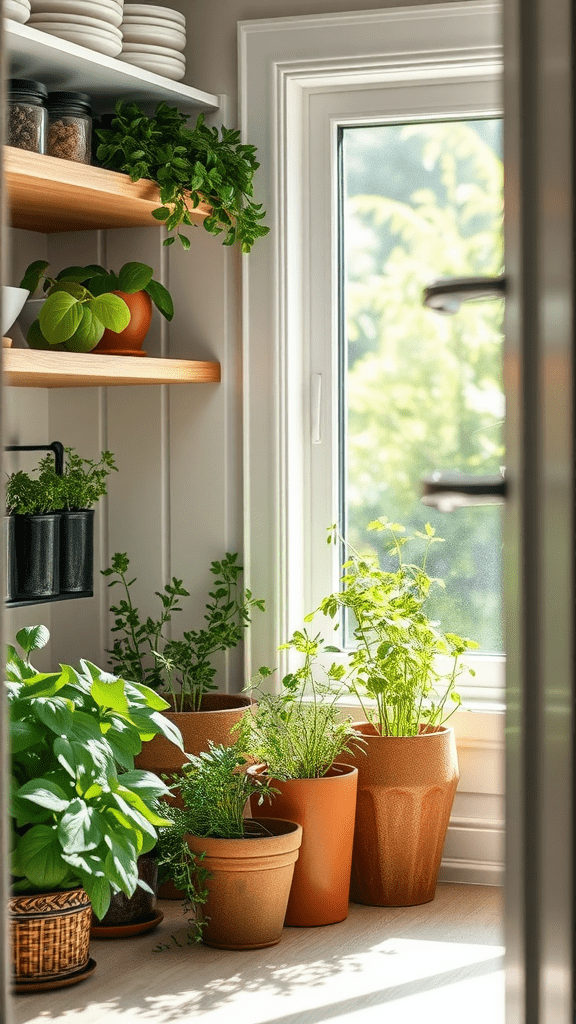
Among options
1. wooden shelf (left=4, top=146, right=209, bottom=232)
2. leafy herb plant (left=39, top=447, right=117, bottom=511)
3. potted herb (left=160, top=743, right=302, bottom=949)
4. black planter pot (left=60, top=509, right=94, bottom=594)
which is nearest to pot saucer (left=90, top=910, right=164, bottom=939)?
potted herb (left=160, top=743, right=302, bottom=949)

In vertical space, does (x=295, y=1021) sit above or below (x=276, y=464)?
below

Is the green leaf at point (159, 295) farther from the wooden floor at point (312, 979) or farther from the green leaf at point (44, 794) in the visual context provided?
the wooden floor at point (312, 979)

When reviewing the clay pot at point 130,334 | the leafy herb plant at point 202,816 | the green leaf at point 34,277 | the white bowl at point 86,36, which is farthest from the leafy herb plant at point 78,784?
the white bowl at point 86,36

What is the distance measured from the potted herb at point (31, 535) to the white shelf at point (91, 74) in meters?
0.88

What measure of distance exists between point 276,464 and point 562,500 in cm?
219

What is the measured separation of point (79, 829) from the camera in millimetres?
2232

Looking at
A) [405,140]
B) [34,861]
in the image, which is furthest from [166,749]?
[405,140]

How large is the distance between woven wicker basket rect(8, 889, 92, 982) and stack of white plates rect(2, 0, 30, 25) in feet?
5.54

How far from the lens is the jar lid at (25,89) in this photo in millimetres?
2607

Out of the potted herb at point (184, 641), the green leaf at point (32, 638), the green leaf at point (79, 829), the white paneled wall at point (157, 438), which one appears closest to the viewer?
the green leaf at point (79, 829)

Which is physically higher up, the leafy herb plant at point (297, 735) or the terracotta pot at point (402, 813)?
the leafy herb plant at point (297, 735)

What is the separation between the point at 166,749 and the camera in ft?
9.34

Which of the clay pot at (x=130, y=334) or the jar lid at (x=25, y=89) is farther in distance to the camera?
the clay pot at (x=130, y=334)

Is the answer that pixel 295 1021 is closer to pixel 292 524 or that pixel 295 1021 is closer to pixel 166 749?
pixel 166 749
